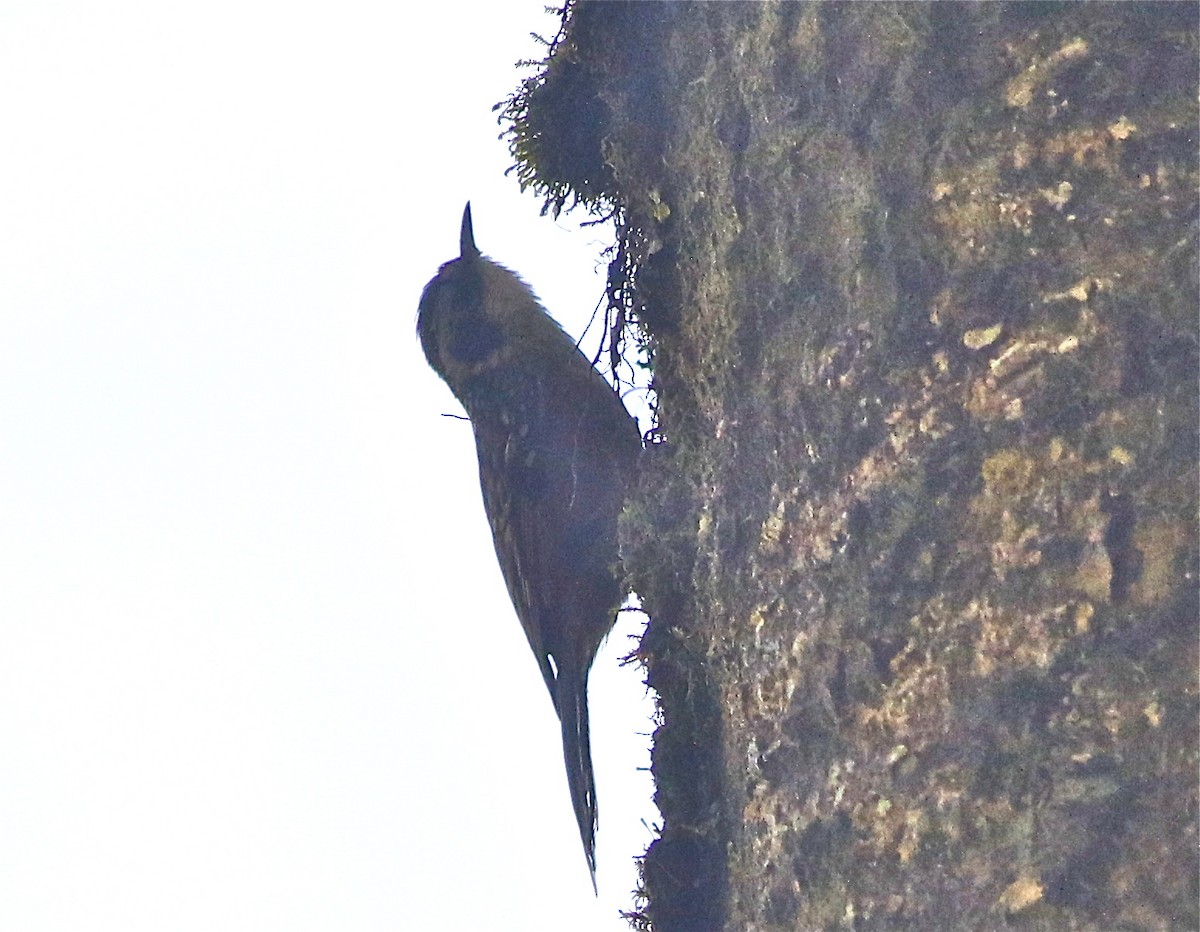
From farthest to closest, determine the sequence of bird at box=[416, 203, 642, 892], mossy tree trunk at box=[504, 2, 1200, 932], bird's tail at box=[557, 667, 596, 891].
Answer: bird at box=[416, 203, 642, 892]
bird's tail at box=[557, 667, 596, 891]
mossy tree trunk at box=[504, 2, 1200, 932]

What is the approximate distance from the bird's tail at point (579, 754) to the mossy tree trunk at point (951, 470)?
185 cm

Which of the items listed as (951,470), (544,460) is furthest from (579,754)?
(951,470)

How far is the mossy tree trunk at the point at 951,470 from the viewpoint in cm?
203

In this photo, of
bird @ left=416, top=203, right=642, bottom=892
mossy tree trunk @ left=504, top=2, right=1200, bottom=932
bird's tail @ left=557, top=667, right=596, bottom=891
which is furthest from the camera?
bird @ left=416, top=203, right=642, bottom=892

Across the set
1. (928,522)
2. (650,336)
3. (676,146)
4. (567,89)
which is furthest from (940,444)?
(567,89)

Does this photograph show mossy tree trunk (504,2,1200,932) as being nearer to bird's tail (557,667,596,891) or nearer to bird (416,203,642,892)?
bird's tail (557,667,596,891)

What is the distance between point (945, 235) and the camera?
231cm

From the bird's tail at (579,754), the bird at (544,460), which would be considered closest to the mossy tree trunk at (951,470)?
the bird's tail at (579,754)

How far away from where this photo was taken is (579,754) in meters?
4.86

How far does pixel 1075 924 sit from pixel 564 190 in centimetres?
249

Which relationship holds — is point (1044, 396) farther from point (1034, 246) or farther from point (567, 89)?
point (567, 89)

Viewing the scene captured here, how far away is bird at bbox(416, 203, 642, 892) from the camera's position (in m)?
4.89

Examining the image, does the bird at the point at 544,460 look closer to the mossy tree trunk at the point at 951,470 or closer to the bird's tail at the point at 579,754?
the bird's tail at the point at 579,754

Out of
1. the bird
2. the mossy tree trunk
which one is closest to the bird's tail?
the bird
